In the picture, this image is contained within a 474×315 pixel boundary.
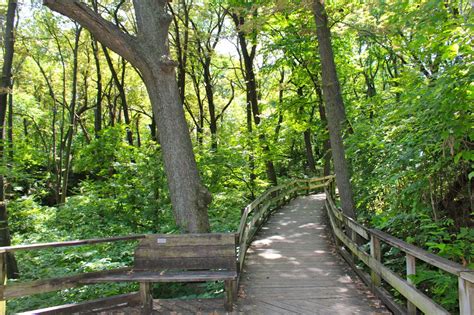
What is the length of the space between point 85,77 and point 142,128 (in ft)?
50.0

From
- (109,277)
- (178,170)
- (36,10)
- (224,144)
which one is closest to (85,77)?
(36,10)

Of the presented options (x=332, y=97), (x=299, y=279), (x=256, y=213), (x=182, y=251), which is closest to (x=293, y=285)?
(x=299, y=279)

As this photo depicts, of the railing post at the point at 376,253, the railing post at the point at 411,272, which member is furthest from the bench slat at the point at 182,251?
the railing post at the point at 411,272

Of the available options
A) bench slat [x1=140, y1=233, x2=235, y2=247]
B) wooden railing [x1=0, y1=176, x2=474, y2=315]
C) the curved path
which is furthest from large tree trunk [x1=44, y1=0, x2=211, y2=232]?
the curved path

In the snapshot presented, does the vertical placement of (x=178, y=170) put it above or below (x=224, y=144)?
below

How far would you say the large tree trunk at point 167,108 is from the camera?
633cm

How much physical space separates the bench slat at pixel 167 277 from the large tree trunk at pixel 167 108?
60.3 inches

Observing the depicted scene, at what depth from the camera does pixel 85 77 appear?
23359 mm

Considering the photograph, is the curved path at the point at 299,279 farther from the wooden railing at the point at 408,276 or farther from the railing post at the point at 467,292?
the railing post at the point at 467,292

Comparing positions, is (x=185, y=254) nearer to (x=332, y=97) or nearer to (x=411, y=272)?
(x=411, y=272)

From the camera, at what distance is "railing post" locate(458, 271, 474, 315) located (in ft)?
9.53

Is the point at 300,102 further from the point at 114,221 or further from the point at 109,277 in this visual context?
the point at 109,277

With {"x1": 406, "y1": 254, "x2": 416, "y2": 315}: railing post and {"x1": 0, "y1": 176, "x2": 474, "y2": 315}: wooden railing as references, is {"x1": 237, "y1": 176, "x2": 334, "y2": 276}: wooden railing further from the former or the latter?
{"x1": 406, "y1": 254, "x2": 416, "y2": 315}: railing post

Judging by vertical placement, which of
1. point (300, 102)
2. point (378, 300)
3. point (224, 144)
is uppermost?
point (300, 102)
